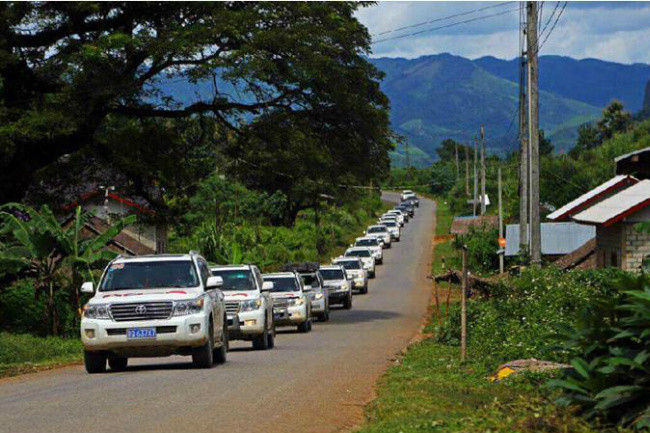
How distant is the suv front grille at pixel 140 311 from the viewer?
18.3 m

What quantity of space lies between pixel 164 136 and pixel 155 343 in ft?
70.4

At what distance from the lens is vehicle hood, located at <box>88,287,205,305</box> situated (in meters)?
18.5

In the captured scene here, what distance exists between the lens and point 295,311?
112 feet

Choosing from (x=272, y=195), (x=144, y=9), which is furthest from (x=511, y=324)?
(x=272, y=195)

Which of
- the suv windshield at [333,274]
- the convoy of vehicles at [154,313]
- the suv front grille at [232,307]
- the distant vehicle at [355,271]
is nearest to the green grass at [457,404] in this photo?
the convoy of vehicles at [154,313]

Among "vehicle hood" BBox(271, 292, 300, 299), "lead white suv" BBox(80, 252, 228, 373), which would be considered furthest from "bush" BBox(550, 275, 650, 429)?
"vehicle hood" BBox(271, 292, 300, 299)

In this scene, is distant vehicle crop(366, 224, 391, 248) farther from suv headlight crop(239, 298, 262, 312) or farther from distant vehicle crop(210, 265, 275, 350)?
suv headlight crop(239, 298, 262, 312)

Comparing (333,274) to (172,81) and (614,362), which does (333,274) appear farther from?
(614,362)

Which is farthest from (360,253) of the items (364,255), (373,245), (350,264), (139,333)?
(139,333)

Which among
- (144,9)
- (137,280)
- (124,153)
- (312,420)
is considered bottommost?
(312,420)

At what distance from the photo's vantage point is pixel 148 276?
19.4m

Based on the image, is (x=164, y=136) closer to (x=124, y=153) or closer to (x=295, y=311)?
(x=124, y=153)

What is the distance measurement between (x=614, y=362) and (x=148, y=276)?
36.2 feet

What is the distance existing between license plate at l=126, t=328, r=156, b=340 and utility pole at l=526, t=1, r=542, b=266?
17483 millimetres
